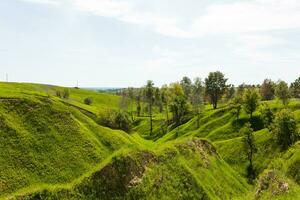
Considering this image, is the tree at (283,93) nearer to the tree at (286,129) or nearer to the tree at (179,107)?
the tree at (179,107)

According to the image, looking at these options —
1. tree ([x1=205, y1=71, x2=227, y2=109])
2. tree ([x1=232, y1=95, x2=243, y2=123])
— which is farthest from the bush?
→ tree ([x1=205, y1=71, x2=227, y2=109])

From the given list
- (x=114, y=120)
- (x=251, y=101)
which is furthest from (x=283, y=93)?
(x=114, y=120)

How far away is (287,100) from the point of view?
493 feet

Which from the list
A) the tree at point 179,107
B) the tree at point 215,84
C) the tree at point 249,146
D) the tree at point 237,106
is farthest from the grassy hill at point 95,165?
the tree at point 215,84

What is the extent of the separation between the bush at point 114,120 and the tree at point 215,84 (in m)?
82.8

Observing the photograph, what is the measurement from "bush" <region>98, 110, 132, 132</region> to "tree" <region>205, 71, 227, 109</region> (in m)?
82.8

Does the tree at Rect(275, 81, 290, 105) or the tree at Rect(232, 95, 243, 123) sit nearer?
the tree at Rect(232, 95, 243, 123)

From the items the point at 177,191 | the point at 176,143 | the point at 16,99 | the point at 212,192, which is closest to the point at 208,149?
the point at 176,143

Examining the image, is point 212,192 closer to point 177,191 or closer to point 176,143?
point 177,191

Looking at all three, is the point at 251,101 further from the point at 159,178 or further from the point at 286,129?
the point at 159,178

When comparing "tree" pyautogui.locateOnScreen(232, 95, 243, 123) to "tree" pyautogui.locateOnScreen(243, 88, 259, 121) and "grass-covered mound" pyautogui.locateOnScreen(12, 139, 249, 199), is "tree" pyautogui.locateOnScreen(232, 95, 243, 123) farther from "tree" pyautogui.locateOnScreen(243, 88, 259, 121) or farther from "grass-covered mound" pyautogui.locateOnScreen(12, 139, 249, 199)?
"grass-covered mound" pyautogui.locateOnScreen(12, 139, 249, 199)

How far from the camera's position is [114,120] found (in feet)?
340

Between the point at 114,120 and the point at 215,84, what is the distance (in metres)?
89.5

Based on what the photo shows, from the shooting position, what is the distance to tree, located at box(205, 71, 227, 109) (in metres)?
183
